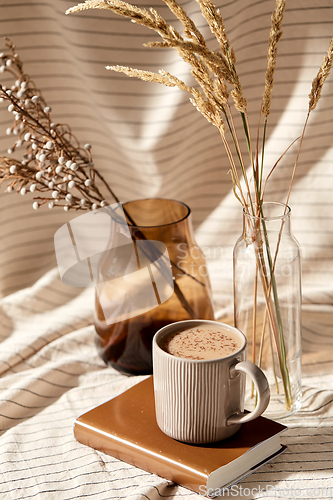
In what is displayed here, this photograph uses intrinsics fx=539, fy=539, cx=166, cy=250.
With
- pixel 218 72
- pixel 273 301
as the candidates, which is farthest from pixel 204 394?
pixel 218 72

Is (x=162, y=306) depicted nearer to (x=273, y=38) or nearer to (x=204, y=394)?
(x=204, y=394)

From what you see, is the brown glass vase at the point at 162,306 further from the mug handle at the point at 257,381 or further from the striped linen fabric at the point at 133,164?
the mug handle at the point at 257,381

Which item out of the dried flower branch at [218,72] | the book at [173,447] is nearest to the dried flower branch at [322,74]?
the dried flower branch at [218,72]

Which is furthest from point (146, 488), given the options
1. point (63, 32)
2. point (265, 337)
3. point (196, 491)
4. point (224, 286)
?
point (63, 32)

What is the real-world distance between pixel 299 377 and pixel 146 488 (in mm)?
295

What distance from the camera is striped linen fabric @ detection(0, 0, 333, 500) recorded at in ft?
3.14

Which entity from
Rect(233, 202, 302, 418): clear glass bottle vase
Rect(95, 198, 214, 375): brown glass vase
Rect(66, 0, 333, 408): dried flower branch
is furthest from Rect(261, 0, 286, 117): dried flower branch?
Rect(95, 198, 214, 375): brown glass vase

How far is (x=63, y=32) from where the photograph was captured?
116 cm

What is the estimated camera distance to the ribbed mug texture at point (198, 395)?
0.63 metres

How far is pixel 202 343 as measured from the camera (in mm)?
679

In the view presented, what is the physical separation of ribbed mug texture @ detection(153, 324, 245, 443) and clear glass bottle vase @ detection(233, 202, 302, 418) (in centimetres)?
13

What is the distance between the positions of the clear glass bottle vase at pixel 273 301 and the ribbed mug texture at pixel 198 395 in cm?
13

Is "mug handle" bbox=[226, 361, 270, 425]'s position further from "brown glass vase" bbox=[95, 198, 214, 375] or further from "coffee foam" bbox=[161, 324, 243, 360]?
"brown glass vase" bbox=[95, 198, 214, 375]

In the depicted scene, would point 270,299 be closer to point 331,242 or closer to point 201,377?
point 201,377
